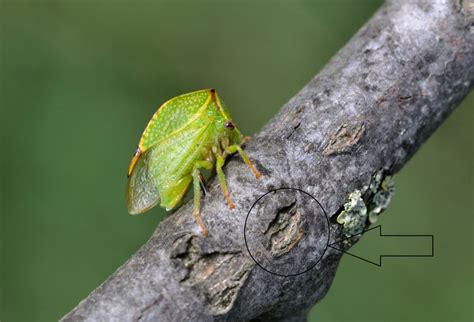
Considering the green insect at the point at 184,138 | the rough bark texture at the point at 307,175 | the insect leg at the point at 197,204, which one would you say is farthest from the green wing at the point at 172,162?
the rough bark texture at the point at 307,175

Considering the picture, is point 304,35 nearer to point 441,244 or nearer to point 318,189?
point 441,244

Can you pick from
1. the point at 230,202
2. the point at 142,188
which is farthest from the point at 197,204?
the point at 142,188

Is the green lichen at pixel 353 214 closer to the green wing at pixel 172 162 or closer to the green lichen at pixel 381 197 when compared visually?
the green lichen at pixel 381 197

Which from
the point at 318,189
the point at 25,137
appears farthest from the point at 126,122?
the point at 318,189

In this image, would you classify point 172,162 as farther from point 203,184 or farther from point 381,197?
point 381,197

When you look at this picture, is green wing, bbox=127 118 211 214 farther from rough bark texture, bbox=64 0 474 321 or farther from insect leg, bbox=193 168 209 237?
rough bark texture, bbox=64 0 474 321

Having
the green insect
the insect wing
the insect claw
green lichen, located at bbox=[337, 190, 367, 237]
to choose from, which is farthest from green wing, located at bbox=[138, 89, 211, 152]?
green lichen, located at bbox=[337, 190, 367, 237]
